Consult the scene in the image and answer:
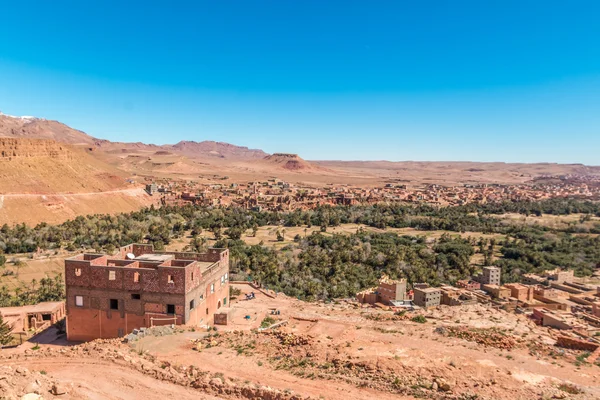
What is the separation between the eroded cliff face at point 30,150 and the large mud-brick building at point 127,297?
6020cm

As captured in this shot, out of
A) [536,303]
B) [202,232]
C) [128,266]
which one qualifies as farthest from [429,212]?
[128,266]

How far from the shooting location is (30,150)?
245 ft

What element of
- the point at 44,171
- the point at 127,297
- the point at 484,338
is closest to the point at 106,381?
the point at 127,297

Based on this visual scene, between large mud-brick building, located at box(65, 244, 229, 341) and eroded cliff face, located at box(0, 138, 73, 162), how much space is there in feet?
198

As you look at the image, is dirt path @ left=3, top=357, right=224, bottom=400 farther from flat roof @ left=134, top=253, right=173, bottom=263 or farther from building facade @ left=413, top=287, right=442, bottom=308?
building facade @ left=413, top=287, right=442, bottom=308

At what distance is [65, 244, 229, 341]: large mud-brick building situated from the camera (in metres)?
19.8

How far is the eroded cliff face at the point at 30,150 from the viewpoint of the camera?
70.6 metres

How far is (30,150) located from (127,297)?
2678 inches

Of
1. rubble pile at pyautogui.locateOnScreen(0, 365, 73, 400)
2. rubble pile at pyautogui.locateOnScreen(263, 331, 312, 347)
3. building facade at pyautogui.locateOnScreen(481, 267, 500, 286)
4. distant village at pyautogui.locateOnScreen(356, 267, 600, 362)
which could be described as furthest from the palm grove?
rubble pile at pyautogui.locateOnScreen(0, 365, 73, 400)

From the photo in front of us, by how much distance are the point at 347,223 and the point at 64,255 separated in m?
48.5

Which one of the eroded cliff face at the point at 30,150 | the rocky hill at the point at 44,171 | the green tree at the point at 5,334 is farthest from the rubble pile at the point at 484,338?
the eroded cliff face at the point at 30,150

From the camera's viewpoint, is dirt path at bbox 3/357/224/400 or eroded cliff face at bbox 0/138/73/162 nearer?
dirt path at bbox 3/357/224/400

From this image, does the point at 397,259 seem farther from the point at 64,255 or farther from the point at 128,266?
the point at 64,255

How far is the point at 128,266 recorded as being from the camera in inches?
830
